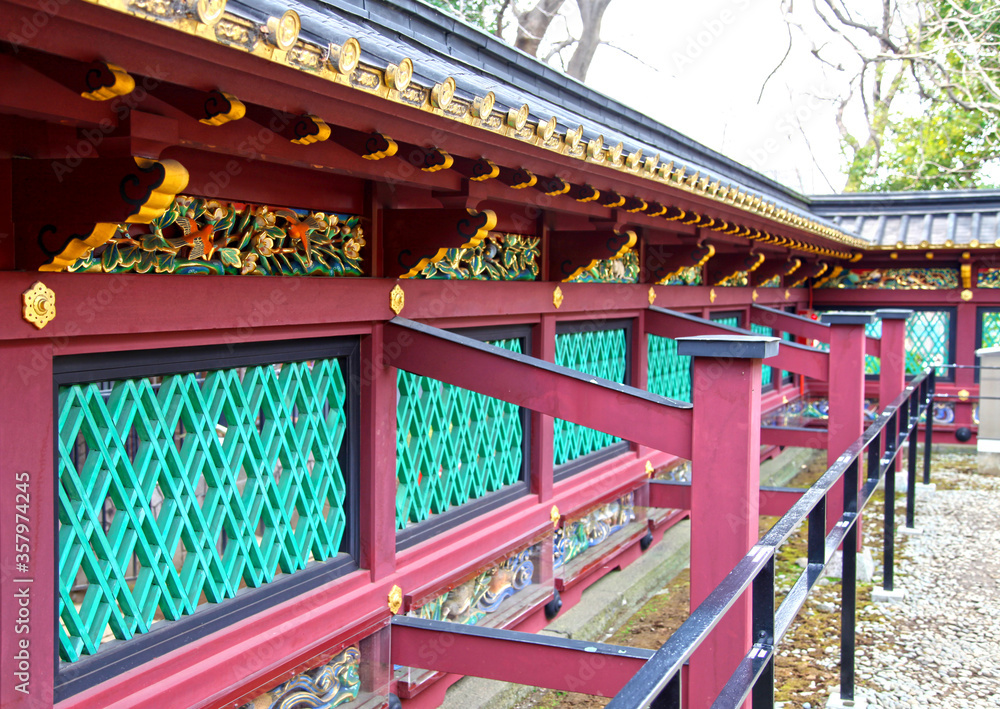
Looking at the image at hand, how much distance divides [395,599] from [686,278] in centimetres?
464

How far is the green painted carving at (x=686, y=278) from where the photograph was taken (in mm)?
6903

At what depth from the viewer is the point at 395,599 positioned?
3607 mm

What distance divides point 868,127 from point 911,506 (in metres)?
20.6

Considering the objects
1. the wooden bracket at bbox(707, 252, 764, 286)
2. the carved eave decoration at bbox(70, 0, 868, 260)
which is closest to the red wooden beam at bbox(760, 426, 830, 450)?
the wooden bracket at bbox(707, 252, 764, 286)

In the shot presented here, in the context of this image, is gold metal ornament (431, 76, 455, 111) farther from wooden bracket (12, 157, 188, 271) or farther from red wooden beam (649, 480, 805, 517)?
red wooden beam (649, 480, 805, 517)

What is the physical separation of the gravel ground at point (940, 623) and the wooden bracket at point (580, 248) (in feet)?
9.23

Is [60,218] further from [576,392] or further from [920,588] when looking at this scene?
[920,588]

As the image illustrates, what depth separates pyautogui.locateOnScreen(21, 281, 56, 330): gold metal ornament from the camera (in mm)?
2148

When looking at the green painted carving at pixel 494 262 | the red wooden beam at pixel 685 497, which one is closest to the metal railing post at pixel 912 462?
the red wooden beam at pixel 685 497

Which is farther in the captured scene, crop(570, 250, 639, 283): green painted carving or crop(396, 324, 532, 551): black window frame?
crop(570, 250, 639, 283): green painted carving

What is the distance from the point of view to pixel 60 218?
2148mm

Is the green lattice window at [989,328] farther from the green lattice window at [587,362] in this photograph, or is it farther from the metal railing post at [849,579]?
the metal railing post at [849,579]

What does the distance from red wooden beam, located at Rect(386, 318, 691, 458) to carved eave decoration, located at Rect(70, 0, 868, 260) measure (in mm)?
686

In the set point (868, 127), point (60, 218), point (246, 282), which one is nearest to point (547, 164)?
point (246, 282)
